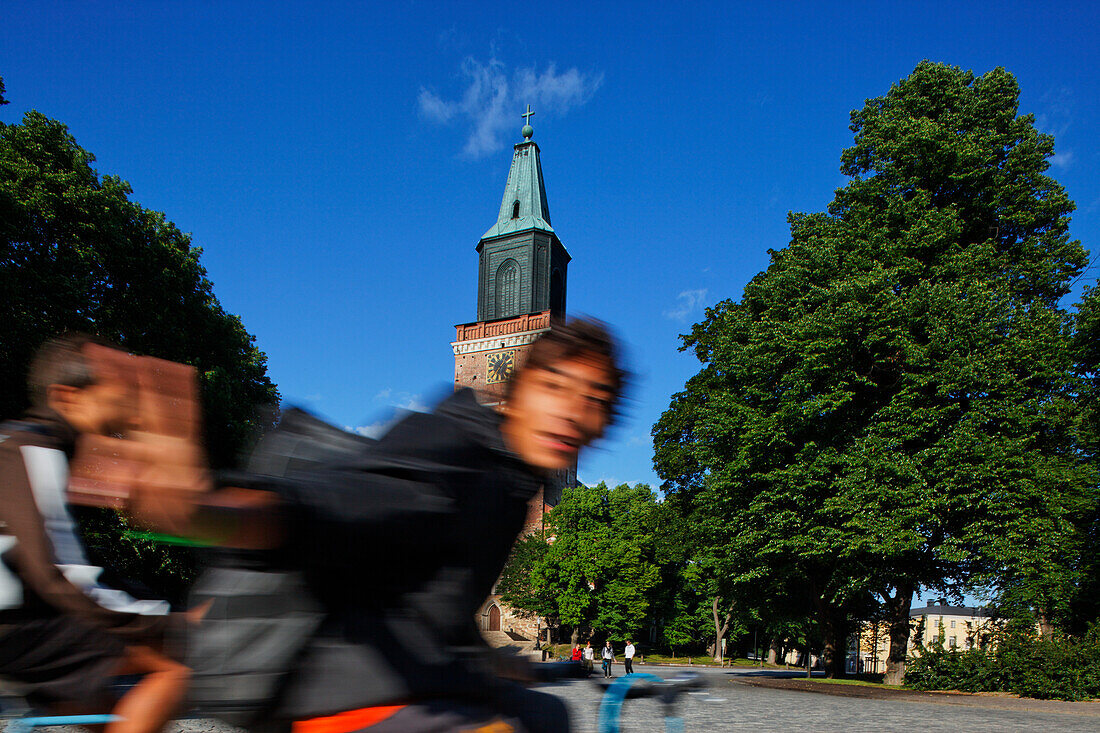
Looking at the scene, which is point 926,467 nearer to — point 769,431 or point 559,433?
point 769,431

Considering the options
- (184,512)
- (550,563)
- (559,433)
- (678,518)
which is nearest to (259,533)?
(184,512)

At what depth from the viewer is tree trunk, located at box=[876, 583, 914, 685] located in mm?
21922

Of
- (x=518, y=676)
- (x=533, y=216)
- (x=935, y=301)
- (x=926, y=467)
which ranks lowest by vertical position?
(x=518, y=676)

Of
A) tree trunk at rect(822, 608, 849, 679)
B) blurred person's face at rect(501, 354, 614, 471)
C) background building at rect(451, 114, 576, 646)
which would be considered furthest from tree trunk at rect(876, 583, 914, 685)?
background building at rect(451, 114, 576, 646)

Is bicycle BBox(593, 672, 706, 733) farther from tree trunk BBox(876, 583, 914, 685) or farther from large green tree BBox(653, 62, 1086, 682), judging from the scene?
tree trunk BBox(876, 583, 914, 685)

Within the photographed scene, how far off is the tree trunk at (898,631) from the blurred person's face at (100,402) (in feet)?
74.7

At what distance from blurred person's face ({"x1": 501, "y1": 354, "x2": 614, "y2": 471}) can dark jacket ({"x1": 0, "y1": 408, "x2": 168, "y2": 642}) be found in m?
1.62

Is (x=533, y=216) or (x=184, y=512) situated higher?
(x=533, y=216)

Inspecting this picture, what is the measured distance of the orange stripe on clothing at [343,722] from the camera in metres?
1.52

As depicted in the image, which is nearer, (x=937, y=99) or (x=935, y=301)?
(x=935, y=301)

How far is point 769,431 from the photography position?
69.5 feet

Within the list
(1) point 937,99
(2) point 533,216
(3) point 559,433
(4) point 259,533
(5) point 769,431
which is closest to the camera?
(4) point 259,533

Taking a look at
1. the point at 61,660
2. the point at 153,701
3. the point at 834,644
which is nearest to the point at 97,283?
the point at 61,660

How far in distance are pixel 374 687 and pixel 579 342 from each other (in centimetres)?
92
